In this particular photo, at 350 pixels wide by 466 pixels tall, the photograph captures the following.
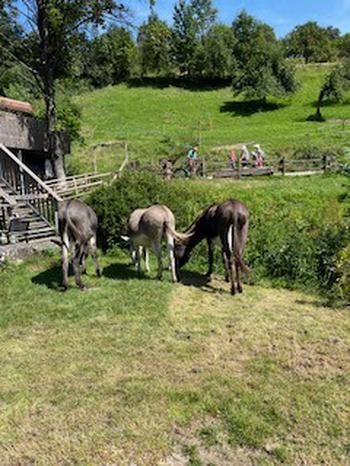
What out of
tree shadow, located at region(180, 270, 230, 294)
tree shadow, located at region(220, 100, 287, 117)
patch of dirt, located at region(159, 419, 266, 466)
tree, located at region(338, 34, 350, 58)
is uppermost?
tree, located at region(338, 34, 350, 58)

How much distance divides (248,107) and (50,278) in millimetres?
48317

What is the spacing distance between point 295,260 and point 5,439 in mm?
9566

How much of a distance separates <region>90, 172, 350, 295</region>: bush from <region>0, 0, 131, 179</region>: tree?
4980 mm

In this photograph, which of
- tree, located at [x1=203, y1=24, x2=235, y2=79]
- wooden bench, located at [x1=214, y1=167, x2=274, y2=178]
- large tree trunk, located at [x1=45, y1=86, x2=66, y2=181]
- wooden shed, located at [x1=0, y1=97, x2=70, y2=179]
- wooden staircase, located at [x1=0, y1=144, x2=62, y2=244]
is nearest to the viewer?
wooden staircase, located at [x1=0, y1=144, x2=62, y2=244]

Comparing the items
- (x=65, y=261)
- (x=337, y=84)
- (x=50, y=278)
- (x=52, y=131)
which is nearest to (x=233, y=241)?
(x=65, y=261)

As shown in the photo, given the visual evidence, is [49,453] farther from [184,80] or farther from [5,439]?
[184,80]

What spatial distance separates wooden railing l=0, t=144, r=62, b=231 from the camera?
14.9 metres

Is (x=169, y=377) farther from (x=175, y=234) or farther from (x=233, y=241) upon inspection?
(x=175, y=234)

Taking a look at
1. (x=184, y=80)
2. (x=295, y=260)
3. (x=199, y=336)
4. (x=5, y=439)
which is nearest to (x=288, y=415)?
(x=199, y=336)

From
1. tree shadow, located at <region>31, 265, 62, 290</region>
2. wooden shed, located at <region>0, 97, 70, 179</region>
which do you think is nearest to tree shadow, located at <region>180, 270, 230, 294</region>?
tree shadow, located at <region>31, 265, 62, 290</region>

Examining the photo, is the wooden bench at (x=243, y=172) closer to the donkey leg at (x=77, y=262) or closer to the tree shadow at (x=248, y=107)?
the donkey leg at (x=77, y=262)

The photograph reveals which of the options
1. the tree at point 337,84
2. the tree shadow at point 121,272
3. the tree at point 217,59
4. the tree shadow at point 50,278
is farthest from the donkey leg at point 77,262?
the tree at point 217,59

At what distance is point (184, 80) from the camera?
72.9 m

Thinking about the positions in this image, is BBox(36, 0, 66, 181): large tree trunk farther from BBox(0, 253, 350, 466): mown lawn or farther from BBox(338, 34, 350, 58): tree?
BBox(338, 34, 350, 58): tree
